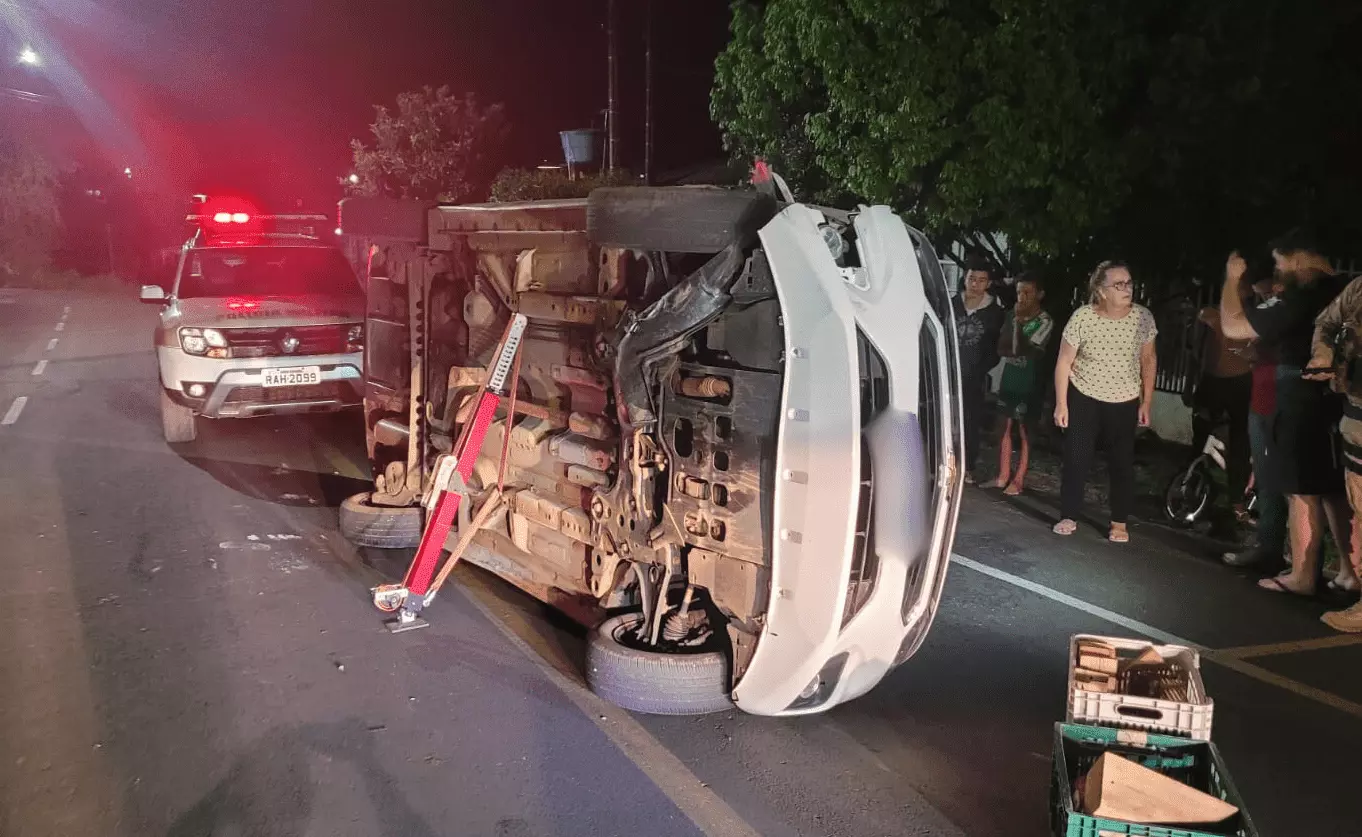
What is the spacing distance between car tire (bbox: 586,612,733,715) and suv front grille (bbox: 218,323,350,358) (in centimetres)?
549

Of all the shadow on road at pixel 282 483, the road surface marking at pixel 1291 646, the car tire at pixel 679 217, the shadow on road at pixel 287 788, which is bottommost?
the shadow on road at pixel 287 788

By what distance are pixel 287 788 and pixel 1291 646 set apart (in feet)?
15.5

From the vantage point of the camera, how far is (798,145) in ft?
36.3

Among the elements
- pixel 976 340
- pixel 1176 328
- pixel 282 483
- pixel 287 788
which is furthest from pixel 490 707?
pixel 1176 328

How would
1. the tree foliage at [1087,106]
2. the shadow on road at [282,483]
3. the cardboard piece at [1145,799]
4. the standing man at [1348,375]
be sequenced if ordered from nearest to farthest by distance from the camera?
the cardboard piece at [1145,799], the standing man at [1348,375], the shadow on road at [282,483], the tree foliage at [1087,106]

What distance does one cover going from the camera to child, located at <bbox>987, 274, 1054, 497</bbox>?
816 centimetres

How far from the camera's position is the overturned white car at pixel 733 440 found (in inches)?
134

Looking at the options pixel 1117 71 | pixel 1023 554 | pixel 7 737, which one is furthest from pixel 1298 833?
pixel 1117 71

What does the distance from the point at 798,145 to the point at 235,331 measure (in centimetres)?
608

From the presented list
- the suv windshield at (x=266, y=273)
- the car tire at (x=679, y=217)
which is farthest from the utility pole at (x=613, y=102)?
the car tire at (x=679, y=217)

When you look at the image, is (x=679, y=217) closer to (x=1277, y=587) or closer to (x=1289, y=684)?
(x=1289, y=684)

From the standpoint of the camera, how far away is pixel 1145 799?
2.86 meters

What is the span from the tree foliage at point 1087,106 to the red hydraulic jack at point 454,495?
5485 millimetres

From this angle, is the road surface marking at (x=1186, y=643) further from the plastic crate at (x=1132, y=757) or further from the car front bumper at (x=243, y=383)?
the car front bumper at (x=243, y=383)
